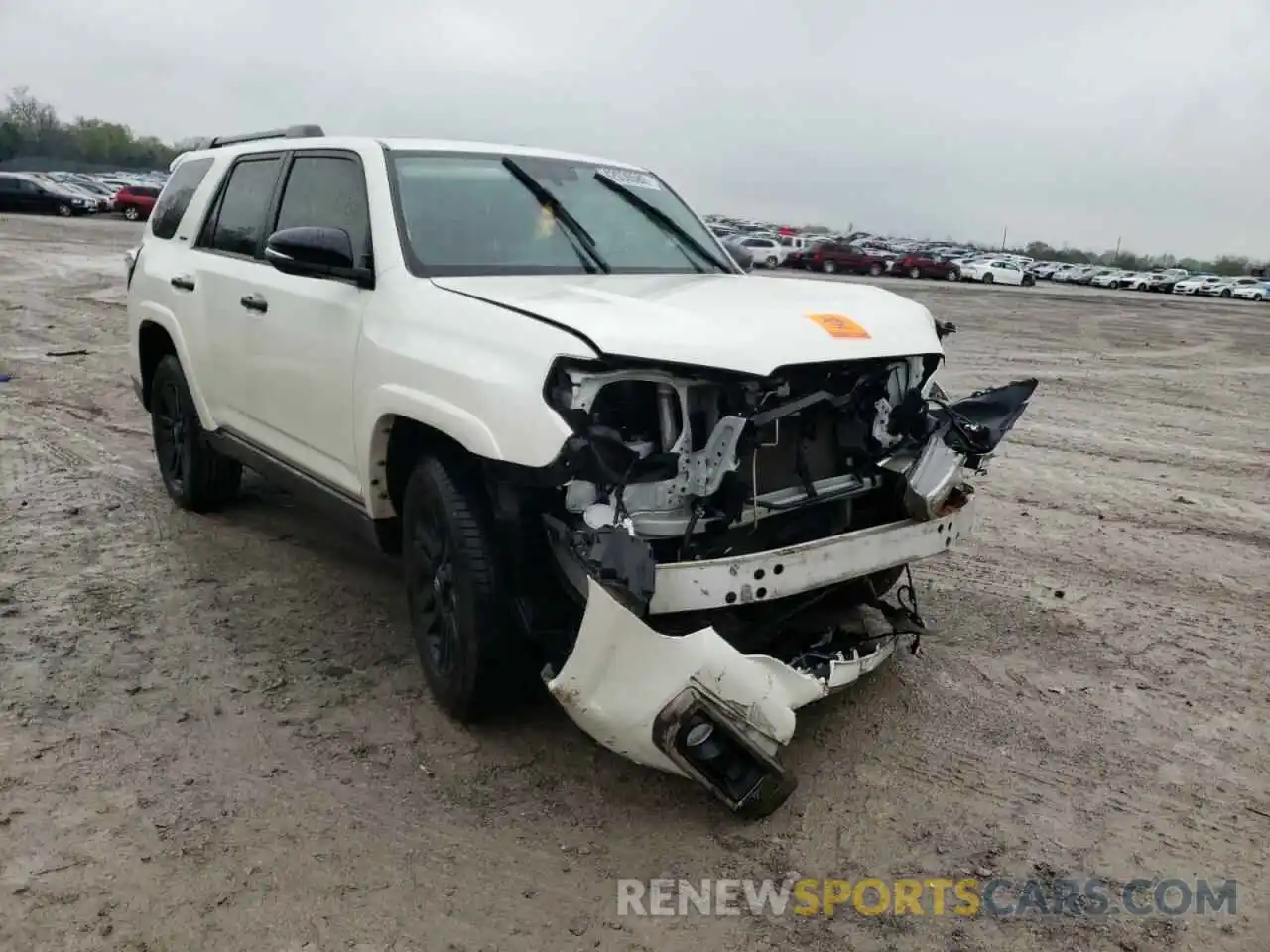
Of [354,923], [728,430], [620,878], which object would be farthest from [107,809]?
[728,430]

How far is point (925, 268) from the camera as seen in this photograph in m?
45.1

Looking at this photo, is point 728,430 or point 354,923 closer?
point 354,923

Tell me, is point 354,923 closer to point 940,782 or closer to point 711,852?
point 711,852

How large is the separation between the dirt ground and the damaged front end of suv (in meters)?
0.37

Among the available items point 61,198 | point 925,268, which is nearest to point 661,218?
point 61,198

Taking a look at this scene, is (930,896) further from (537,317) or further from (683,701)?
(537,317)

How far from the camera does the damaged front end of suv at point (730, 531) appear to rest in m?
2.98

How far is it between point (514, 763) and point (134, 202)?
1692 inches

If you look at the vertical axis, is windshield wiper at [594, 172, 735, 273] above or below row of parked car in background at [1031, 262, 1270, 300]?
above

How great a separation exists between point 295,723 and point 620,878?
4.84 ft


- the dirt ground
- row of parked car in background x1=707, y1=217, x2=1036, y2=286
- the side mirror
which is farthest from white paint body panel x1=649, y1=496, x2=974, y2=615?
row of parked car in background x1=707, y1=217, x2=1036, y2=286

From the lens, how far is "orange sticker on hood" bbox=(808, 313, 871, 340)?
139 inches

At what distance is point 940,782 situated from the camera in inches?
138

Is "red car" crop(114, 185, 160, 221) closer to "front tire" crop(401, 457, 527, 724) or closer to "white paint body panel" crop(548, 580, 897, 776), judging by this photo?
"front tire" crop(401, 457, 527, 724)
